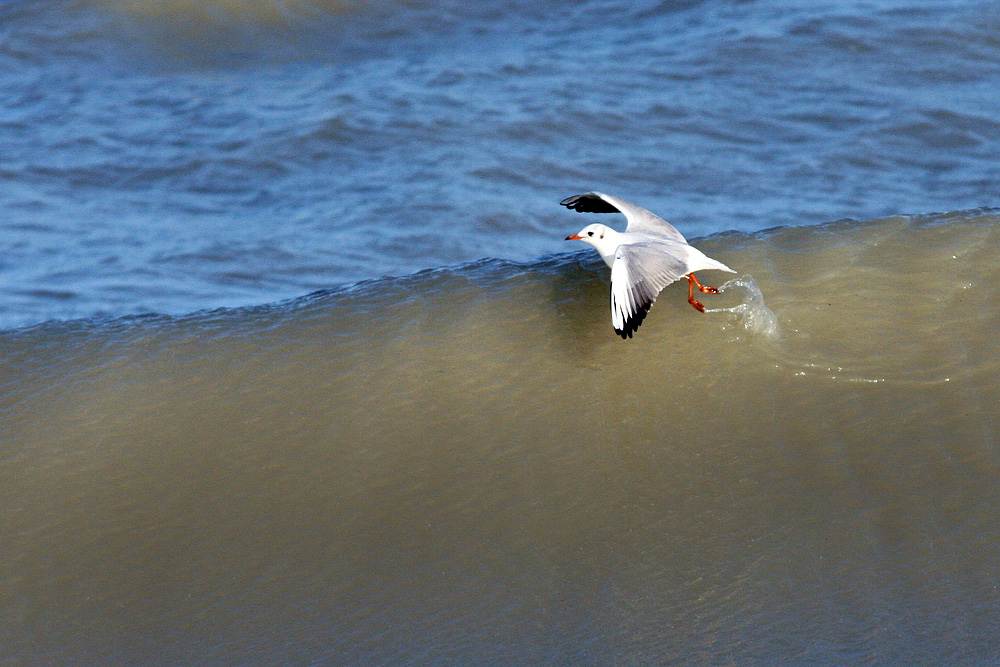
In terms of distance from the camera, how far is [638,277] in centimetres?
444

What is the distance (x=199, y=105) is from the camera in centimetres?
1033

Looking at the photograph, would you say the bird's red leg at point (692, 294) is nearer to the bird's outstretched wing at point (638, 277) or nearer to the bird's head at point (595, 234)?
the bird's outstretched wing at point (638, 277)

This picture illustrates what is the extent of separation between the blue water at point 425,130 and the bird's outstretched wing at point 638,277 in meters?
2.16

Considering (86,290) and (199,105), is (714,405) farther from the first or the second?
(199,105)

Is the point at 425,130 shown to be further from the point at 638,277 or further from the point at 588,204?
the point at 638,277

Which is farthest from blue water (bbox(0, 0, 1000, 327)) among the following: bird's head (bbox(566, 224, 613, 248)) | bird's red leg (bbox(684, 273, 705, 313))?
bird's red leg (bbox(684, 273, 705, 313))

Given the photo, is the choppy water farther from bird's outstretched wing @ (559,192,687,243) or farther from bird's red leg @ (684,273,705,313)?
bird's outstretched wing @ (559,192,687,243)

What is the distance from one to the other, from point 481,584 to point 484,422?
35.1 inches

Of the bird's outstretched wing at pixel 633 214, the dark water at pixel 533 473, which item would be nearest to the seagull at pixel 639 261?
the bird's outstretched wing at pixel 633 214

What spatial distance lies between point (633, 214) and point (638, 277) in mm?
856

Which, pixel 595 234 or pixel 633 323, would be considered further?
pixel 595 234

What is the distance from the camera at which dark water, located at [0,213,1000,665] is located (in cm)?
343

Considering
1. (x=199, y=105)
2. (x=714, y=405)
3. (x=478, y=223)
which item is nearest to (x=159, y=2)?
(x=199, y=105)

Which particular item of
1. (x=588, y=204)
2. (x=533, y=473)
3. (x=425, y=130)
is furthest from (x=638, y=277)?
(x=425, y=130)
